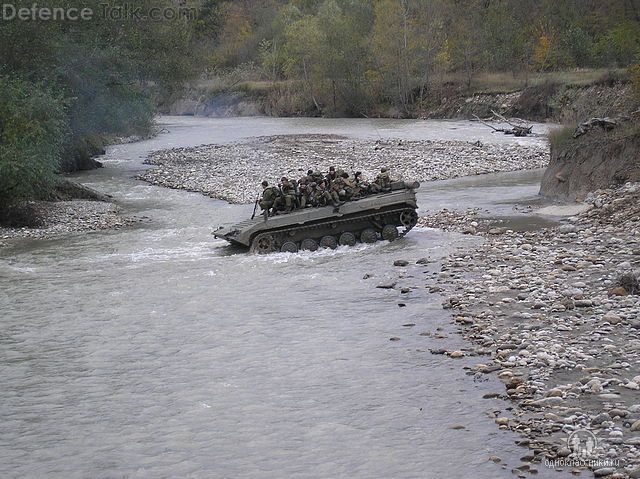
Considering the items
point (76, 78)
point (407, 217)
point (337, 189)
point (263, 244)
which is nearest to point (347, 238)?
point (337, 189)

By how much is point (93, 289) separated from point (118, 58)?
19.8 metres

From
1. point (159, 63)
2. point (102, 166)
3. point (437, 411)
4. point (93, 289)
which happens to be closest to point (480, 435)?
point (437, 411)

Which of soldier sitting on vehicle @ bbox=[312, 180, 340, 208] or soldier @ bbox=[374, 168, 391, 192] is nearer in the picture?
soldier sitting on vehicle @ bbox=[312, 180, 340, 208]

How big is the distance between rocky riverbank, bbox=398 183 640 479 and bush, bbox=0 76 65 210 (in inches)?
543

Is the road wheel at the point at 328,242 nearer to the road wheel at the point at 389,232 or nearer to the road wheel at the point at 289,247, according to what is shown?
the road wheel at the point at 289,247

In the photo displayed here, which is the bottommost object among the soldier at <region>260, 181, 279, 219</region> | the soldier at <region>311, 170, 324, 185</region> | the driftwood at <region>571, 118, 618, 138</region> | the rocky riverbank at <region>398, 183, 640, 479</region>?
the rocky riverbank at <region>398, 183, 640, 479</region>

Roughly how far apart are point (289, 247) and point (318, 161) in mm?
17514

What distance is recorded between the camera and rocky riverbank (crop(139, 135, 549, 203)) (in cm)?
3462

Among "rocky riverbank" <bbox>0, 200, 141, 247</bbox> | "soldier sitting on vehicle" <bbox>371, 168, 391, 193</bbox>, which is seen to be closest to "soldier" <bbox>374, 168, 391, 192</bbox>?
"soldier sitting on vehicle" <bbox>371, 168, 391, 193</bbox>

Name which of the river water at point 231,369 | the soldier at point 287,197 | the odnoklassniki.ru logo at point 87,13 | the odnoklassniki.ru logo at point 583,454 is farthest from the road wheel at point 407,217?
the odnoklassniki.ru logo at point 87,13

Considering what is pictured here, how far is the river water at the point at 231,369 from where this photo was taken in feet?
32.6

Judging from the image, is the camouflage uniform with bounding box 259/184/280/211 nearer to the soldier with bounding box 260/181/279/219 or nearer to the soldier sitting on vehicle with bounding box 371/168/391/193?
the soldier with bounding box 260/181/279/219

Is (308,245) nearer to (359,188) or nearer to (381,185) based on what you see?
(359,188)

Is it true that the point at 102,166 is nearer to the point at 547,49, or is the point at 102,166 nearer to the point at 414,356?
the point at 414,356
